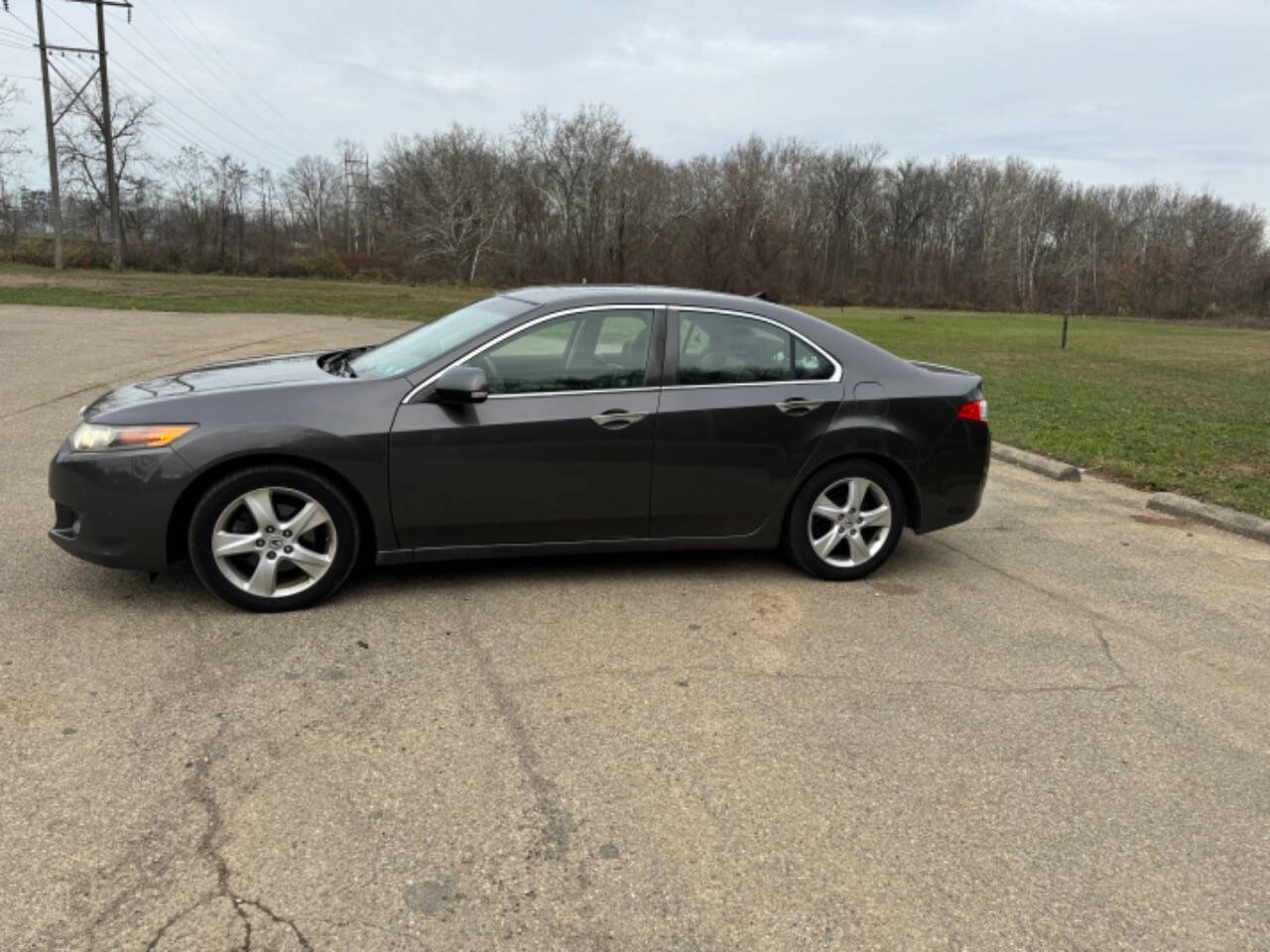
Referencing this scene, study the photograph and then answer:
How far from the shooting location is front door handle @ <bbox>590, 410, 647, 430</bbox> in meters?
4.55

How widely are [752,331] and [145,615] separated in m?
3.32

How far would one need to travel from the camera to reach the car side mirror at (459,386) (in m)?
4.23

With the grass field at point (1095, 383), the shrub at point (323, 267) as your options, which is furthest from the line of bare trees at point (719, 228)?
the grass field at point (1095, 383)

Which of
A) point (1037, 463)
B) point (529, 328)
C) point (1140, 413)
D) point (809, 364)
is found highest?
point (529, 328)

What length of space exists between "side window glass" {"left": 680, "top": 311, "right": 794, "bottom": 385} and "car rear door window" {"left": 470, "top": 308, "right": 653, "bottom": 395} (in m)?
0.23

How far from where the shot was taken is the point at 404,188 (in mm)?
72125

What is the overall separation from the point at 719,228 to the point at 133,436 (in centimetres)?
6798

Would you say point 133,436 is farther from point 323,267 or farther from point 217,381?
point 323,267

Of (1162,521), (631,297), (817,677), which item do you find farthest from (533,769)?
(1162,521)

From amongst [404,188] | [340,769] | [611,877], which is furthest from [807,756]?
[404,188]

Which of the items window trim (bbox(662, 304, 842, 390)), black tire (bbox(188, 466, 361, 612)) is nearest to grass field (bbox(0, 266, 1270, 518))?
window trim (bbox(662, 304, 842, 390))

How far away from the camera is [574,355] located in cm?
465

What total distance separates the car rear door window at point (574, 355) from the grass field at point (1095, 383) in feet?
17.0

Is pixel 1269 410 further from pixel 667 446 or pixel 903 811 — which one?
pixel 903 811
